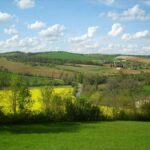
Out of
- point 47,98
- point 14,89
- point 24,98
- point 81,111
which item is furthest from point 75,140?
point 14,89

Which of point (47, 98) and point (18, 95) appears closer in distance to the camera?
point (47, 98)

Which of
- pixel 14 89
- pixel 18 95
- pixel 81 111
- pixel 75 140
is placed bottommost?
pixel 75 140

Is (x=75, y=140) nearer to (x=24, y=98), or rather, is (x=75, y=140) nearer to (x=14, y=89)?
(x=24, y=98)

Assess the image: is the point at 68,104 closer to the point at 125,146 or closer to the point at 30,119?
the point at 30,119

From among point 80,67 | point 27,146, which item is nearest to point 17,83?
point 27,146

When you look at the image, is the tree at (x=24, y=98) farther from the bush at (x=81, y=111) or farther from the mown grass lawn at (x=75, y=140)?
the mown grass lawn at (x=75, y=140)

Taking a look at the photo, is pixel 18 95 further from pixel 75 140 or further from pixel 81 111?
pixel 75 140

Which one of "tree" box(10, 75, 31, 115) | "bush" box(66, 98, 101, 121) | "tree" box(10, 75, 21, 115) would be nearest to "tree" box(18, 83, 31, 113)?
"tree" box(10, 75, 31, 115)

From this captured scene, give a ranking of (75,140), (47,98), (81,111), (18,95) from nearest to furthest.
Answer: (75,140) → (81,111) → (47,98) → (18,95)

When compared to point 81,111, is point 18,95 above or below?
above

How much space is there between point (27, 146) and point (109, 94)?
35.1 meters

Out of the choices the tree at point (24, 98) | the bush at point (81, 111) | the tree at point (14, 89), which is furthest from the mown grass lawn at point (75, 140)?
the tree at point (14, 89)

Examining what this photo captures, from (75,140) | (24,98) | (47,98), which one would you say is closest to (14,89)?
(24,98)

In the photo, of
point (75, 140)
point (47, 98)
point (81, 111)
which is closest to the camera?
point (75, 140)
